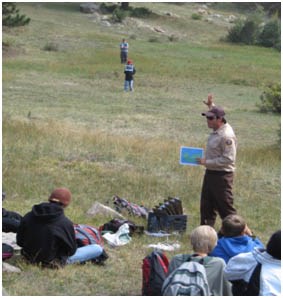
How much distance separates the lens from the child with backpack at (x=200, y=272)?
478 cm

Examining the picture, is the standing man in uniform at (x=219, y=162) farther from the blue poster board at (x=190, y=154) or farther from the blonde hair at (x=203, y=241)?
the blonde hair at (x=203, y=241)

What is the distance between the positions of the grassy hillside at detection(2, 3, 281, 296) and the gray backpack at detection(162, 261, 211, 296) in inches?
56.2

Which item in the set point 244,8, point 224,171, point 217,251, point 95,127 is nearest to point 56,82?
point 95,127

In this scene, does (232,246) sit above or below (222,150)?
below

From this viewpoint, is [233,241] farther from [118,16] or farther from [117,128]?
[118,16]

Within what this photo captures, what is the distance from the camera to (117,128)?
1875 centimetres

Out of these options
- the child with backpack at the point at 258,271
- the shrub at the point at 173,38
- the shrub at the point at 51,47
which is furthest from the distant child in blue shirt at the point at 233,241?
the shrub at the point at 173,38

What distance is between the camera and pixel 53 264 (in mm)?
6480

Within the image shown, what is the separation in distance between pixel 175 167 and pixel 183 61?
28086mm

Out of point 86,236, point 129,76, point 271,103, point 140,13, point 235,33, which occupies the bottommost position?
point 271,103

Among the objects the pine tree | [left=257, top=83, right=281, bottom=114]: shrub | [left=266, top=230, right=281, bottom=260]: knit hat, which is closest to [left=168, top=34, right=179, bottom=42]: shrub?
the pine tree

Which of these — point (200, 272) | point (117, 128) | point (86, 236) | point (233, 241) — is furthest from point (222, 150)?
point (117, 128)

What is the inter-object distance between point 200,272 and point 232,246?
3.51 feet

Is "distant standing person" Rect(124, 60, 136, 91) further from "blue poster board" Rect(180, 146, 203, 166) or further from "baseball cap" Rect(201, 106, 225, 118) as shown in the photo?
"baseball cap" Rect(201, 106, 225, 118)
